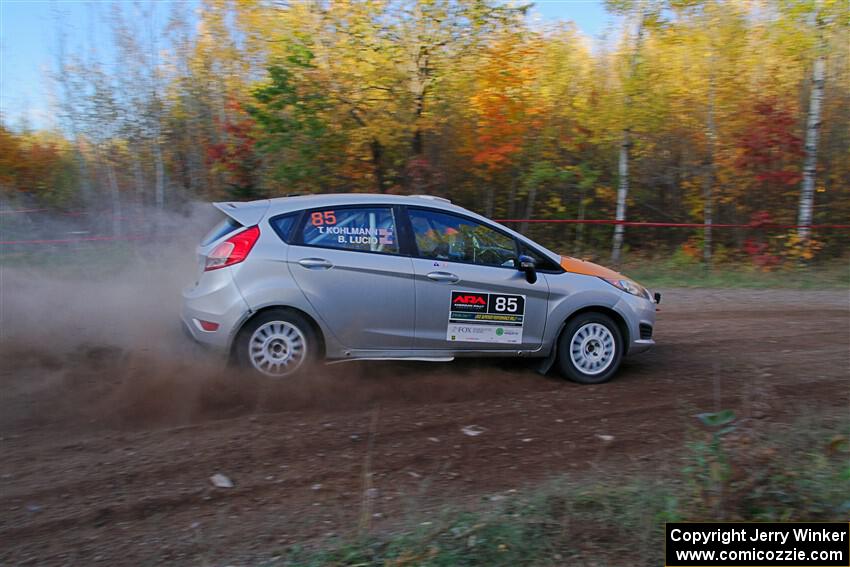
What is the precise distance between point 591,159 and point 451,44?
438 centimetres

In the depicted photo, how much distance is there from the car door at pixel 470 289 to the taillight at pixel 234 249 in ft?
4.94

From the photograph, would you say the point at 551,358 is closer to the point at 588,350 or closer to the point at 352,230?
the point at 588,350

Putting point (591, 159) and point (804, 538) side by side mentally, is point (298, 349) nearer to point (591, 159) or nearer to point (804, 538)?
point (804, 538)

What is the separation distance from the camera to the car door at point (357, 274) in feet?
22.2

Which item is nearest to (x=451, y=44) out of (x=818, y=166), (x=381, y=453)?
(x=818, y=166)

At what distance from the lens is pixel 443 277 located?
22.8 feet

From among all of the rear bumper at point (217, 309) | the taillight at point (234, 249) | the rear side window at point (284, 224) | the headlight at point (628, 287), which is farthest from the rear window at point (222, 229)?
the headlight at point (628, 287)

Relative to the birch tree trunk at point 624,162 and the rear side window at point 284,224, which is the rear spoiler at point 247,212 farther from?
the birch tree trunk at point 624,162

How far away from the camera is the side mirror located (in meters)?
7.06

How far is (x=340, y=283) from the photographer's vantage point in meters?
6.80

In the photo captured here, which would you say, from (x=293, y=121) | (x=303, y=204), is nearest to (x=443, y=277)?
(x=303, y=204)

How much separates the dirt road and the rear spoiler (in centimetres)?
139

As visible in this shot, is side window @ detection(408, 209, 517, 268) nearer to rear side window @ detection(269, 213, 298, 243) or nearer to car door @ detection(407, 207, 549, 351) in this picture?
car door @ detection(407, 207, 549, 351)

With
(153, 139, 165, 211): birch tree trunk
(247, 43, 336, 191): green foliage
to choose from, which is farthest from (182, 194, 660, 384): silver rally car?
(153, 139, 165, 211): birch tree trunk
